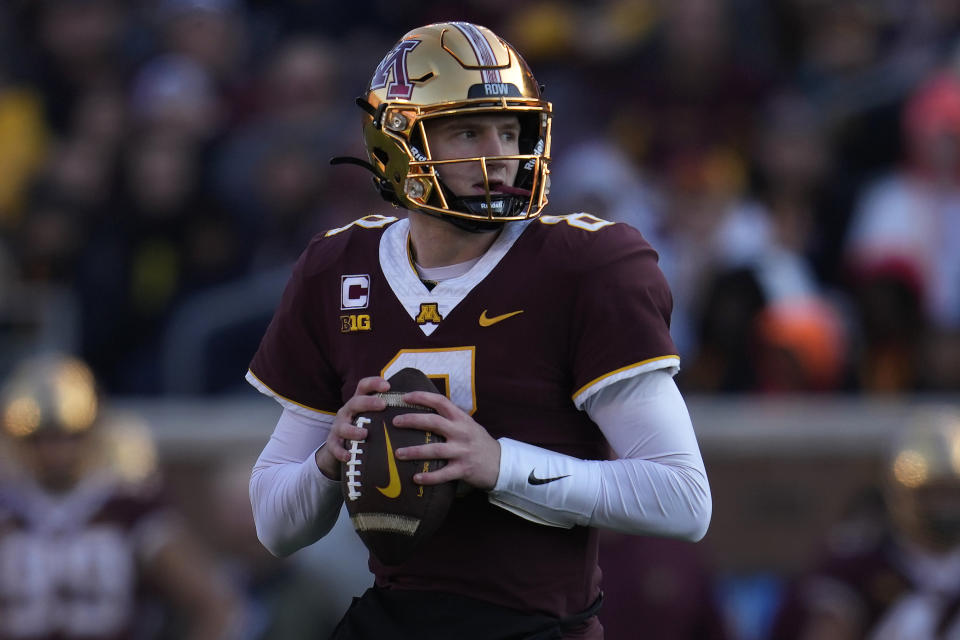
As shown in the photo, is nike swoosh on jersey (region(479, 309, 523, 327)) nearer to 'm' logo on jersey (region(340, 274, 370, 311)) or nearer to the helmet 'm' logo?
'm' logo on jersey (region(340, 274, 370, 311))

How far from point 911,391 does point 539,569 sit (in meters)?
4.57

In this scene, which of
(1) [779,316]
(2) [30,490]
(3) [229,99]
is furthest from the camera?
(3) [229,99]

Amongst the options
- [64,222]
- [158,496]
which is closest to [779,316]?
[158,496]

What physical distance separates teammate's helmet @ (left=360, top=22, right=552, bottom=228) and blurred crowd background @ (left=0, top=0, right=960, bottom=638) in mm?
3517

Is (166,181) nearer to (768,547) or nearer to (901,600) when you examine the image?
(768,547)

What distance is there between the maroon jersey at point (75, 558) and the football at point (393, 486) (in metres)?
3.82

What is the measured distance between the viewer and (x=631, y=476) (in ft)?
9.22

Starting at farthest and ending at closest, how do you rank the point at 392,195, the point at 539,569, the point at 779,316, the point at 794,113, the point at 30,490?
1. the point at 794,113
2. the point at 779,316
3. the point at 30,490
4. the point at 392,195
5. the point at 539,569

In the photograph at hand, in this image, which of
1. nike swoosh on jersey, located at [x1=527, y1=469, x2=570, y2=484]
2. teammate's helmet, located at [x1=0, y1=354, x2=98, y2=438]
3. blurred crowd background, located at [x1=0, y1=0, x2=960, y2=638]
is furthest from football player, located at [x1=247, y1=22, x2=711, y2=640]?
teammate's helmet, located at [x1=0, y1=354, x2=98, y2=438]

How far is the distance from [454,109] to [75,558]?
4.02m

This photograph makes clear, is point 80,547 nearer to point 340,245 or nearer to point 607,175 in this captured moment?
point 607,175

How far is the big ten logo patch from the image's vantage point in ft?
9.84

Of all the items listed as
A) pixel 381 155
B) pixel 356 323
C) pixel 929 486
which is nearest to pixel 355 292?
pixel 356 323

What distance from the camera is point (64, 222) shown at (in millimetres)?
8375
